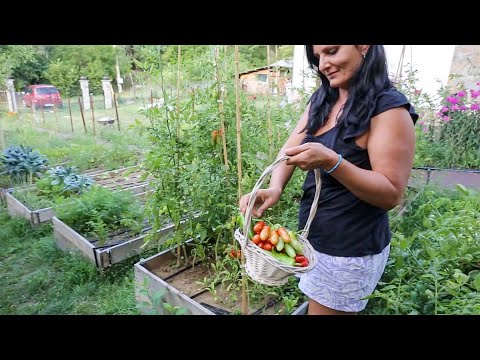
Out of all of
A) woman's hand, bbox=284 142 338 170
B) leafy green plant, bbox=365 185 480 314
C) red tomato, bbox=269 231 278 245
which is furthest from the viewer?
leafy green plant, bbox=365 185 480 314

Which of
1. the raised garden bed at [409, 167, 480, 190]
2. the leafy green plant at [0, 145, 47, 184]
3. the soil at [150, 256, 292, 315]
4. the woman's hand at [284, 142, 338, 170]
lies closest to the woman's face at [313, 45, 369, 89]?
the woman's hand at [284, 142, 338, 170]

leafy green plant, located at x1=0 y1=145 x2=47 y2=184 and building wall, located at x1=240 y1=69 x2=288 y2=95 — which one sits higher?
building wall, located at x1=240 y1=69 x2=288 y2=95

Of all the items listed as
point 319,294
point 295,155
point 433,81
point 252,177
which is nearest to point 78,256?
point 252,177

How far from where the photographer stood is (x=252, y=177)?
1870 millimetres

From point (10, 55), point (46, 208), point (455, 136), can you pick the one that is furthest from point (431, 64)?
point (10, 55)

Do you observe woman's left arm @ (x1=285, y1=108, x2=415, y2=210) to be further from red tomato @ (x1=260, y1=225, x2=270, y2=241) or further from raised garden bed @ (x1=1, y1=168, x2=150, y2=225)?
raised garden bed @ (x1=1, y1=168, x2=150, y2=225)

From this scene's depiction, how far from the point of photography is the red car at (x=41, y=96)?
24.1ft

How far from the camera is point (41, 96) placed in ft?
25.5

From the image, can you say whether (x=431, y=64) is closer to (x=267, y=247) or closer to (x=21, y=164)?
(x=267, y=247)

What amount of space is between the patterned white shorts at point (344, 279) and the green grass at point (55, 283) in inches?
46.3

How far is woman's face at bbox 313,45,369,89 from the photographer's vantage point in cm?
100

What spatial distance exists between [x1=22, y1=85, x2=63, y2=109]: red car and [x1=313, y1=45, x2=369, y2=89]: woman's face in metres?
7.56

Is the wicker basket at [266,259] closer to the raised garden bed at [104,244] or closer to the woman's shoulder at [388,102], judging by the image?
the woman's shoulder at [388,102]
